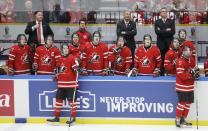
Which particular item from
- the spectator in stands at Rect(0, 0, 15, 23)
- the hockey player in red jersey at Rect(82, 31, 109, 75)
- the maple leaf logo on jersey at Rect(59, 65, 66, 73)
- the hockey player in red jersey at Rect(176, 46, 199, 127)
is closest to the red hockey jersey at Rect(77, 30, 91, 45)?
the hockey player in red jersey at Rect(82, 31, 109, 75)

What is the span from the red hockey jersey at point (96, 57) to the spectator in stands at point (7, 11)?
17.5 ft

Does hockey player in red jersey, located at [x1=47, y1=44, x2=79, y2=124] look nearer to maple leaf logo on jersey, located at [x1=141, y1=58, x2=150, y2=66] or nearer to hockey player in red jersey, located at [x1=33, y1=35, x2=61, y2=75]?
hockey player in red jersey, located at [x1=33, y1=35, x2=61, y2=75]

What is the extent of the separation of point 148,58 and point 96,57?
0.87 m

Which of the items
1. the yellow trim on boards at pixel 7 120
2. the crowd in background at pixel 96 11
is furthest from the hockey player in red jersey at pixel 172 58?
the crowd in background at pixel 96 11

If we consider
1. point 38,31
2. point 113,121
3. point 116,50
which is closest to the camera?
point 113,121

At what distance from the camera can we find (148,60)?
1025 centimetres

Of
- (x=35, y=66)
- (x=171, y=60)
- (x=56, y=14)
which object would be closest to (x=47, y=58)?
(x=35, y=66)

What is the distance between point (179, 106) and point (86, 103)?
58.6 inches

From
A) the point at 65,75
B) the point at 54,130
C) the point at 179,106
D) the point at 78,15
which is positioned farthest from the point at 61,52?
the point at 78,15

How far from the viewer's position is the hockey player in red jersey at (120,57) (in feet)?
34.1

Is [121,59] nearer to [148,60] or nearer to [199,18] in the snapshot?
[148,60]

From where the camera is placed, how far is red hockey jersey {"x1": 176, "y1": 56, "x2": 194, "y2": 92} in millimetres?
9500

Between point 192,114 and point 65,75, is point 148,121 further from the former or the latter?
point 65,75

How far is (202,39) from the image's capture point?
48.3 feet
